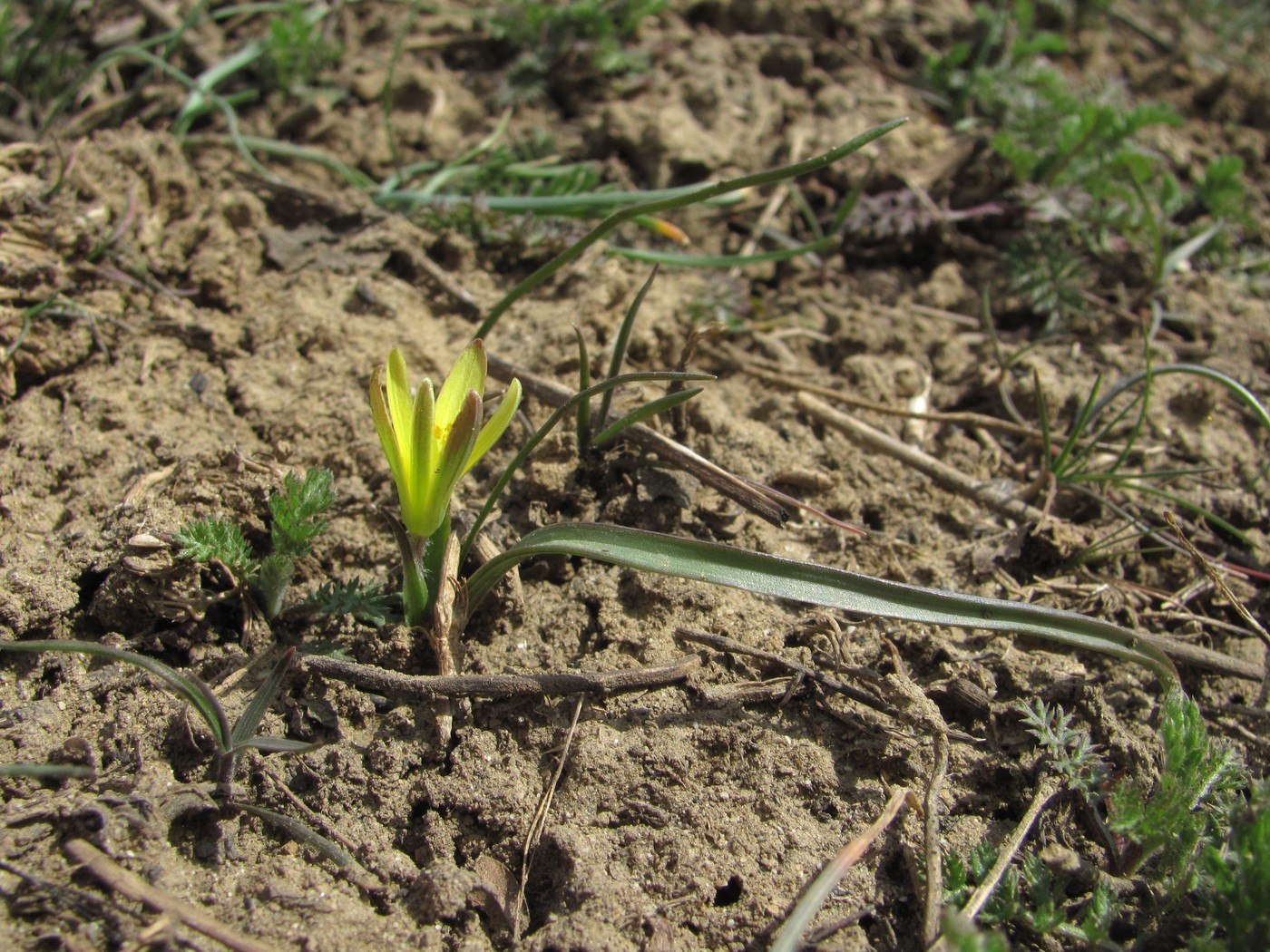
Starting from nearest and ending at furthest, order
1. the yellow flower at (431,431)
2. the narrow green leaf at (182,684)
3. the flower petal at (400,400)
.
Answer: the narrow green leaf at (182,684) < the yellow flower at (431,431) < the flower petal at (400,400)

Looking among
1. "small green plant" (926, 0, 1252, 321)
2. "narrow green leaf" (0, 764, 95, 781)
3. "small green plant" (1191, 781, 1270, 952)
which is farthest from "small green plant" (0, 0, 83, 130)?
"small green plant" (1191, 781, 1270, 952)

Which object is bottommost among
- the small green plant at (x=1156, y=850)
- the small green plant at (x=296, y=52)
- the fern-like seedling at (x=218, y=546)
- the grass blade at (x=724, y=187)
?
the small green plant at (x=1156, y=850)

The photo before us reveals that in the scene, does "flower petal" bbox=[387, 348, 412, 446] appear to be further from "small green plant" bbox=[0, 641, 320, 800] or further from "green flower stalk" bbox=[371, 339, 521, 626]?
"small green plant" bbox=[0, 641, 320, 800]

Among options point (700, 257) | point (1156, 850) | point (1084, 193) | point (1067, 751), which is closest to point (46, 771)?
point (1067, 751)

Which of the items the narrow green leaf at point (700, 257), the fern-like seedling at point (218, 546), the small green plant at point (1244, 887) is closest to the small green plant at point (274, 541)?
the fern-like seedling at point (218, 546)

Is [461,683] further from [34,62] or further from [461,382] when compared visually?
[34,62]

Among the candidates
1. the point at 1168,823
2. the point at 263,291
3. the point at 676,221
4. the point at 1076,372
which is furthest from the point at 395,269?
the point at 1168,823

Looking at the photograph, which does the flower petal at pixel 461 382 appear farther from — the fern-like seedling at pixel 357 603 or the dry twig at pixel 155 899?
the dry twig at pixel 155 899

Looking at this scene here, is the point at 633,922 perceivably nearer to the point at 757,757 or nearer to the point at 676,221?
the point at 757,757
